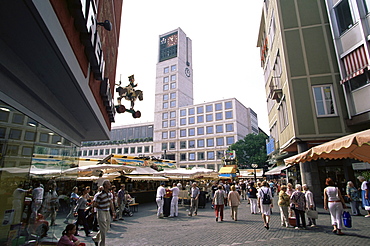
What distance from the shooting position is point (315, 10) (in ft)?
55.5

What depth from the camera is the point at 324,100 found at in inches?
609

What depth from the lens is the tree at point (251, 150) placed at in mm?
55534

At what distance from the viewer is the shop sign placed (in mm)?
3950

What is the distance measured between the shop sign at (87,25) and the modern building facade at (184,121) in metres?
65.7

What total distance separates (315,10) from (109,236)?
64.6 ft

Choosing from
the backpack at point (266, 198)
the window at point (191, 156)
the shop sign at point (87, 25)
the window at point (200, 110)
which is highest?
the window at point (200, 110)

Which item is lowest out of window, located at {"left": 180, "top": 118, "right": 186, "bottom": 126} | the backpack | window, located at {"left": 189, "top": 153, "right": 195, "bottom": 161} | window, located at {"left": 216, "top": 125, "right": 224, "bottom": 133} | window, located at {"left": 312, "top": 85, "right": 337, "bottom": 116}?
the backpack

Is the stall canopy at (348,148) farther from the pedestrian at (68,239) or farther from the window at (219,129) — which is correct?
the window at (219,129)

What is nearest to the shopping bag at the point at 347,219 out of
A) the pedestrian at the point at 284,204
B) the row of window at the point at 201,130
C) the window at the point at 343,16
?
the pedestrian at the point at 284,204

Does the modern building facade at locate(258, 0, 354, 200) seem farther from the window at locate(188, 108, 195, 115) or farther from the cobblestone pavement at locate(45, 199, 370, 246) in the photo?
the window at locate(188, 108, 195, 115)

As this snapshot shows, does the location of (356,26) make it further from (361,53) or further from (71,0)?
(71,0)

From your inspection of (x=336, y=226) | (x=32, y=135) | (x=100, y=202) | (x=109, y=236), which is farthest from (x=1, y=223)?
(x=336, y=226)

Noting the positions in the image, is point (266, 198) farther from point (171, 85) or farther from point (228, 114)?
point (171, 85)

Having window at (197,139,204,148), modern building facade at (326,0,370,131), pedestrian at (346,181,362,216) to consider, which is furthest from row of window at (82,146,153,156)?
pedestrian at (346,181,362,216)
